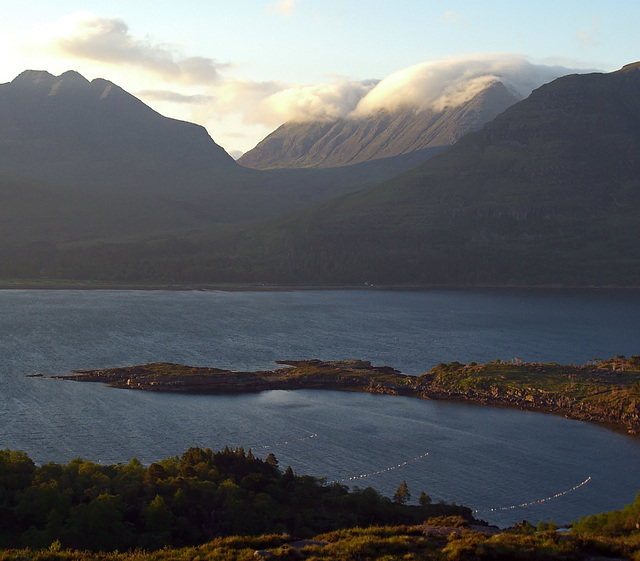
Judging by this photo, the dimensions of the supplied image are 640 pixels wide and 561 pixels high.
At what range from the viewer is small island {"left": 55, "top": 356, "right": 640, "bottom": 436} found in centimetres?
11256

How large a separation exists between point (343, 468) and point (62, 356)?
84202mm

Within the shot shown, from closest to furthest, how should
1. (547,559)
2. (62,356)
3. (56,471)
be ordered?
(547,559) < (56,471) < (62,356)

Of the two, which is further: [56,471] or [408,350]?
[408,350]

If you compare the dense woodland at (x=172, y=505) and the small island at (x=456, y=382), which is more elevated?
the small island at (x=456, y=382)

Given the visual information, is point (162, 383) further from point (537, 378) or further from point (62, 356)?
point (537, 378)

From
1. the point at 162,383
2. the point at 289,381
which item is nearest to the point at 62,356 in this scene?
the point at 162,383

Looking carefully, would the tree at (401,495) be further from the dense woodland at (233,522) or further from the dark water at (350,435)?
the dark water at (350,435)

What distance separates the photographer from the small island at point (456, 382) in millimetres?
112562

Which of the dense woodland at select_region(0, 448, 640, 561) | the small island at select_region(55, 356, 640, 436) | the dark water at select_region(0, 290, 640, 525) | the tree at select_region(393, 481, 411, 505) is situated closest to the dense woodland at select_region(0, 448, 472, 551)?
the dense woodland at select_region(0, 448, 640, 561)

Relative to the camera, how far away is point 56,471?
6316 cm

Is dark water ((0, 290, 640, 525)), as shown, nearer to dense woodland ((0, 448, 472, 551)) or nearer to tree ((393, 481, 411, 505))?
tree ((393, 481, 411, 505))

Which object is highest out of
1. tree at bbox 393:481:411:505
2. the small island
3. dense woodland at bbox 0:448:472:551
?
the small island

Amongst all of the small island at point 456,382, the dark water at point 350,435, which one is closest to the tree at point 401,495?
the dark water at point 350,435

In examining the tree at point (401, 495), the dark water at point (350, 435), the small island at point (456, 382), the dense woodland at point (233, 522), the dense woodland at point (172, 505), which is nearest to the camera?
the dense woodland at point (233, 522)
